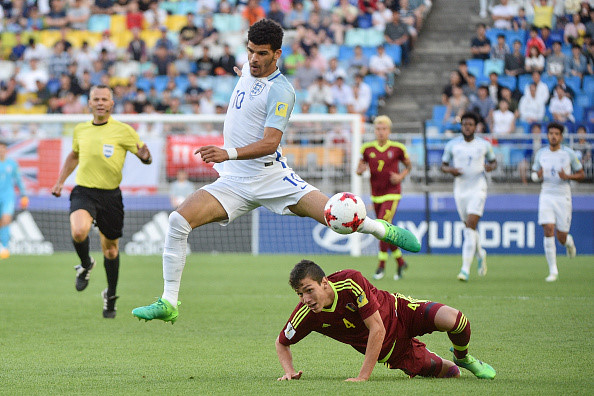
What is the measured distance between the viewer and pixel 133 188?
20594mm

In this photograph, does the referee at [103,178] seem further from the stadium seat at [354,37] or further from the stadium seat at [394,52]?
the stadium seat at [354,37]

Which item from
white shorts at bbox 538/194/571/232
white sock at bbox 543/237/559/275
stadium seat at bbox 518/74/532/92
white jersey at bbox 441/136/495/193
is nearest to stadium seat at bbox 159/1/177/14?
stadium seat at bbox 518/74/532/92

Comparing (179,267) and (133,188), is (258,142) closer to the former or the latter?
(179,267)

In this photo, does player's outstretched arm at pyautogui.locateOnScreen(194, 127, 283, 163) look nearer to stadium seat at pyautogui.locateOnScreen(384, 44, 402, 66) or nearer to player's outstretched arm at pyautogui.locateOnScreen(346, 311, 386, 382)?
player's outstretched arm at pyautogui.locateOnScreen(346, 311, 386, 382)

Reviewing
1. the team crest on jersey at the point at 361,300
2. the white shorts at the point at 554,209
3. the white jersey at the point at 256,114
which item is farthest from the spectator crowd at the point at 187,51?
the team crest on jersey at the point at 361,300

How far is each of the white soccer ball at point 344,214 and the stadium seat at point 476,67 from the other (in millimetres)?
17326

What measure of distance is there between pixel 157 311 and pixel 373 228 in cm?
174

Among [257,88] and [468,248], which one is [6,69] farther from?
[257,88]

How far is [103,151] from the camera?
10367mm

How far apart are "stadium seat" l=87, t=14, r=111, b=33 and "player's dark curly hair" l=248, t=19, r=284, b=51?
20653 mm

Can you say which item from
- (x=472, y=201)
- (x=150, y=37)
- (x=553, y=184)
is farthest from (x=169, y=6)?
(x=553, y=184)

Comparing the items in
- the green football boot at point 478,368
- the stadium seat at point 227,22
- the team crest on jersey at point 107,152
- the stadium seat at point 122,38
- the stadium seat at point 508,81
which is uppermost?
the stadium seat at point 227,22

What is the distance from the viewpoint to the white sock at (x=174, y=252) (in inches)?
284

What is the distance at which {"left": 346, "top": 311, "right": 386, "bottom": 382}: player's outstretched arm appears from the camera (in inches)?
239
